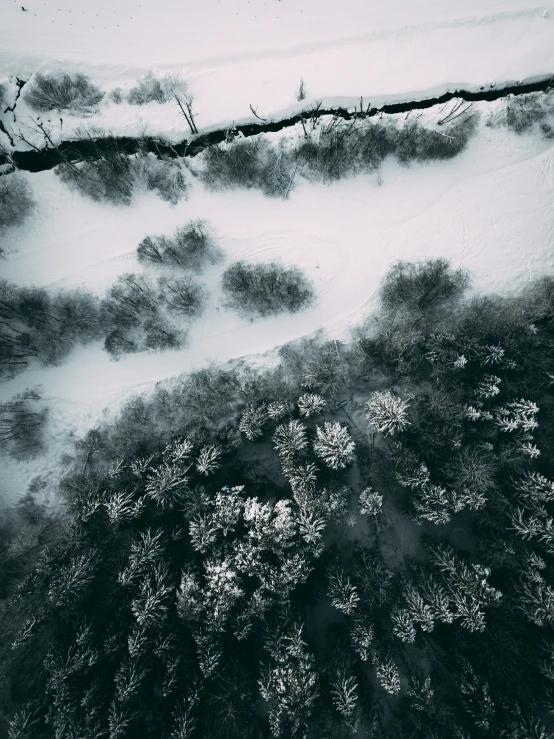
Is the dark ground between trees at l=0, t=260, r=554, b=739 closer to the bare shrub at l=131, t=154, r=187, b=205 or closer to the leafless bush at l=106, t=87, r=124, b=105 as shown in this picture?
the bare shrub at l=131, t=154, r=187, b=205

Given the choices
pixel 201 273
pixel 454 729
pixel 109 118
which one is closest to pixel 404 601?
pixel 454 729

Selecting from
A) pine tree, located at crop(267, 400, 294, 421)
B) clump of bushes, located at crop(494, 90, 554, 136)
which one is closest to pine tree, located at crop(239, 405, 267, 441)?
pine tree, located at crop(267, 400, 294, 421)

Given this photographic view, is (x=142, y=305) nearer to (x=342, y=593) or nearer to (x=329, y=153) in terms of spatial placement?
(x=329, y=153)

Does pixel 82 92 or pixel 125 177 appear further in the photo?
pixel 82 92

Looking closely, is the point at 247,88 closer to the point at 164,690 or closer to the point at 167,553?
the point at 167,553

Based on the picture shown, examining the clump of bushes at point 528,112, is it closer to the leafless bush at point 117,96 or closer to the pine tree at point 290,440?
the pine tree at point 290,440

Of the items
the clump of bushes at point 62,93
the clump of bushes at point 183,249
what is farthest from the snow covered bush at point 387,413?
the clump of bushes at point 62,93

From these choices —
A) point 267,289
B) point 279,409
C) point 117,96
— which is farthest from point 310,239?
point 117,96
